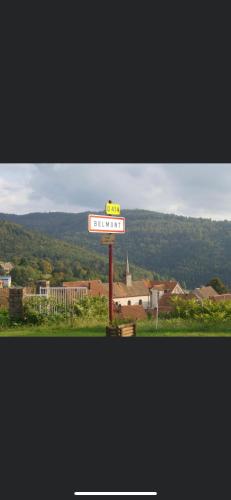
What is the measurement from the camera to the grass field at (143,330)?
Answer: 9.62m

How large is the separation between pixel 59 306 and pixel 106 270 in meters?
0.82

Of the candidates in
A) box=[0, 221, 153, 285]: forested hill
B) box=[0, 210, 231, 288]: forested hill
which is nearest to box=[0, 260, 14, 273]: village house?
box=[0, 221, 153, 285]: forested hill

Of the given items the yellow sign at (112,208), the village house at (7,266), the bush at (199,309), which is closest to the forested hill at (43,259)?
the village house at (7,266)

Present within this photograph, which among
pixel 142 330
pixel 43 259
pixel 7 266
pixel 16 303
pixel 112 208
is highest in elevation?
pixel 112 208

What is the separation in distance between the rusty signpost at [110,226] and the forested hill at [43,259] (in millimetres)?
278

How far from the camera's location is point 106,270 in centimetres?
993

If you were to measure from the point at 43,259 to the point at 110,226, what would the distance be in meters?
1.12

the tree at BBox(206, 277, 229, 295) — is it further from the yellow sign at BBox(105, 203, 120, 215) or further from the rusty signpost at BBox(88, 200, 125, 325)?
the yellow sign at BBox(105, 203, 120, 215)

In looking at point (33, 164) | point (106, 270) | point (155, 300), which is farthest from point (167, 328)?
point (33, 164)

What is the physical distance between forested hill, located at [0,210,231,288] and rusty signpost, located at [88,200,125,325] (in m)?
0.09

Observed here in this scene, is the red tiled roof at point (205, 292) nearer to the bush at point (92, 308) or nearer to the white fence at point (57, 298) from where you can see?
the bush at point (92, 308)

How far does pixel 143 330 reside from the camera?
31.9 feet

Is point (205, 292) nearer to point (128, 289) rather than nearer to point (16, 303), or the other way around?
point (128, 289)
